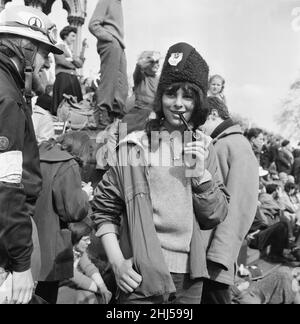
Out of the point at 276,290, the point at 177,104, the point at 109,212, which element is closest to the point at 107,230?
the point at 109,212

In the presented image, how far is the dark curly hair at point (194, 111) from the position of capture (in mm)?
2402

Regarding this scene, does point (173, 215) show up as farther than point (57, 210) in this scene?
No

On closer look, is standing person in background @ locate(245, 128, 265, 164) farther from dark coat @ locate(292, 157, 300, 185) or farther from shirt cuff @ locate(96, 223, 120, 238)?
shirt cuff @ locate(96, 223, 120, 238)

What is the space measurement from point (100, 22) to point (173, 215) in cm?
542

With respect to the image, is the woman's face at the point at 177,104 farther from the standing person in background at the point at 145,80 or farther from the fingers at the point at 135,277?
the standing person in background at the point at 145,80

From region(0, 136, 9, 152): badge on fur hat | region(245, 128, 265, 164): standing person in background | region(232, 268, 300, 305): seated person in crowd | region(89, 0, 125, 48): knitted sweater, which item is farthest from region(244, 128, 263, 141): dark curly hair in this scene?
region(0, 136, 9, 152): badge on fur hat

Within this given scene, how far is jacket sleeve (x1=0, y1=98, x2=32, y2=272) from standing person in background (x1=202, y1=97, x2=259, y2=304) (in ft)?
3.58

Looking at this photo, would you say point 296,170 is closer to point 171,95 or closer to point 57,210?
point 57,210

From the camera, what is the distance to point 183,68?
7.85 feet

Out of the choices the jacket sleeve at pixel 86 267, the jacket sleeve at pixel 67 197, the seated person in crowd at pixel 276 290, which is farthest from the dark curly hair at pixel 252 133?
the jacket sleeve at pixel 67 197

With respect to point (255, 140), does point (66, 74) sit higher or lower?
higher

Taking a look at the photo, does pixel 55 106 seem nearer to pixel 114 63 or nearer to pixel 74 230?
pixel 114 63

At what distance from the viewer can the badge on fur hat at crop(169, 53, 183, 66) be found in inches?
95.2

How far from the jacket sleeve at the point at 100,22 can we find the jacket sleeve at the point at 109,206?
200 inches
